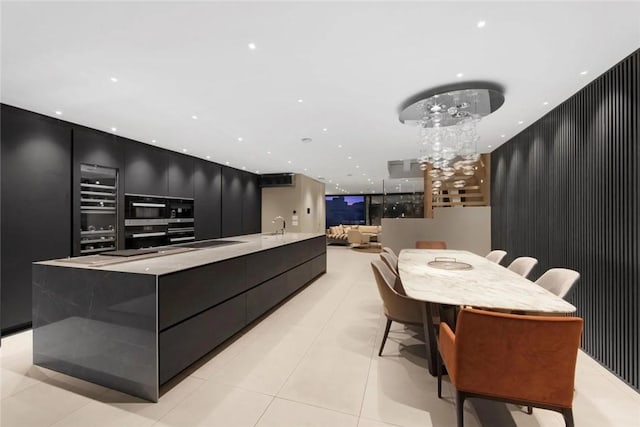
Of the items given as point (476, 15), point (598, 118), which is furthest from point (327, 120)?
point (598, 118)

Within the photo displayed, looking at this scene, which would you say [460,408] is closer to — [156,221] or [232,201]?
[156,221]

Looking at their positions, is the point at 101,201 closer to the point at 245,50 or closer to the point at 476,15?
the point at 245,50

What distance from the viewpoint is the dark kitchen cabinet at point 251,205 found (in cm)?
910

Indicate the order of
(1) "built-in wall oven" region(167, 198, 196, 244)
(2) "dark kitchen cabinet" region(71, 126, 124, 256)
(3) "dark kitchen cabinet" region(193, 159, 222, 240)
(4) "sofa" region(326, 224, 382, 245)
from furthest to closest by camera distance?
(4) "sofa" region(326, 224, 382, 245) < (3) "dark kitchen cabinet" region(193, 159, 222, 240) < (1) "built-in wall oven" region(167, 198, 196, 244) < (2) "dark kitchen cabinet" region(71, 126, 124, 256)

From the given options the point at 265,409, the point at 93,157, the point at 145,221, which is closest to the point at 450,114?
the point at 265,409

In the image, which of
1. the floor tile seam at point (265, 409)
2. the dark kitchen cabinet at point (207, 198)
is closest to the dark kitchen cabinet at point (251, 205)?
the dark kitchen cabinet at point (207, 198)

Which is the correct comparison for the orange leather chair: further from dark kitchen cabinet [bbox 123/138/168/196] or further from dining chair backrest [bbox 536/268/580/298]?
dark kitchen cabinet [bbox 123/138/168/196]

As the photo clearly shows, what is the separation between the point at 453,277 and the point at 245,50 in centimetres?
295

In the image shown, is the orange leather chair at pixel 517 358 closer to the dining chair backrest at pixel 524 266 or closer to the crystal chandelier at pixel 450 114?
the dining chair backrest at pixel 524 266

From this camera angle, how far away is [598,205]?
9.78ft

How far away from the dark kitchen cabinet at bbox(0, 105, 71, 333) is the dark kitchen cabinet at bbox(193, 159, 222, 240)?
293cm

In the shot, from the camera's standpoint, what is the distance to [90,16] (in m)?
2.04

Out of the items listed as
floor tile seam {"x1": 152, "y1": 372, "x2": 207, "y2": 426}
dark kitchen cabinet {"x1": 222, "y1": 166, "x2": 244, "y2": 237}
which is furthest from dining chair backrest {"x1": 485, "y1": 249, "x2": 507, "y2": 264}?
dark kitchen cabinet {"x1": 222, "y1": 166, "x2": 244, "y2": 237}

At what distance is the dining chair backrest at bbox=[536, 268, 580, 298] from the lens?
7.88 feet
